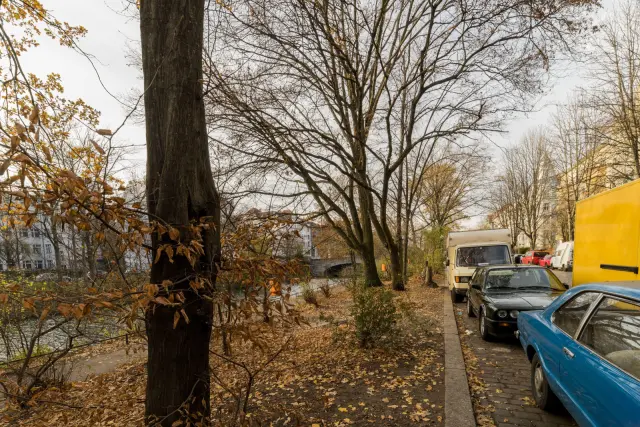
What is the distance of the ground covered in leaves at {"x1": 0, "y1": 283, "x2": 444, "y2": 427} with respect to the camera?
307 centimetres

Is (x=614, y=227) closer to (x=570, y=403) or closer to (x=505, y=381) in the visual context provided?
(x=505, y=381)

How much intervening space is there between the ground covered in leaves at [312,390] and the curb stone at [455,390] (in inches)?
4.0

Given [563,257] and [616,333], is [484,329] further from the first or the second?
[563,257]

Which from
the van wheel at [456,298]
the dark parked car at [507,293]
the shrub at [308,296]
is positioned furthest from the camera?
the shrub at [308,296]

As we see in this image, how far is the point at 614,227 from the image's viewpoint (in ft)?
16.5

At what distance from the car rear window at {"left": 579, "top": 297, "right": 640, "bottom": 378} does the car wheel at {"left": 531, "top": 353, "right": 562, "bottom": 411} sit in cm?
114

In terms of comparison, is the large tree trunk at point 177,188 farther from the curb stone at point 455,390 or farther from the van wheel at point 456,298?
the van wheel at point 456,298

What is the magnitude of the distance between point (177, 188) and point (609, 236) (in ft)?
19.3

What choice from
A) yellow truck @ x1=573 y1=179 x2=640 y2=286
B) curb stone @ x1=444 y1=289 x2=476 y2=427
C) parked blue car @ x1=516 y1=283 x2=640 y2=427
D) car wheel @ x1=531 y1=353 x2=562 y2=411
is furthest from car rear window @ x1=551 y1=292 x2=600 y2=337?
curb stone @ x1=444 y1=289 x2=476 y2=427

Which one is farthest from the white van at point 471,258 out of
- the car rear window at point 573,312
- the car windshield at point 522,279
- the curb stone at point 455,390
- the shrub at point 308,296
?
the car rear window at point 573,312

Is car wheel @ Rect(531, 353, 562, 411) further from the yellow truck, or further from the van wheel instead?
the van wheel

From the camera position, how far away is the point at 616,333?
2686 mm

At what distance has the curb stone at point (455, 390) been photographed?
3629 mm

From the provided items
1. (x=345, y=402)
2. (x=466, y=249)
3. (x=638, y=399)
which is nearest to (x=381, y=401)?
(x=345, y=402)
